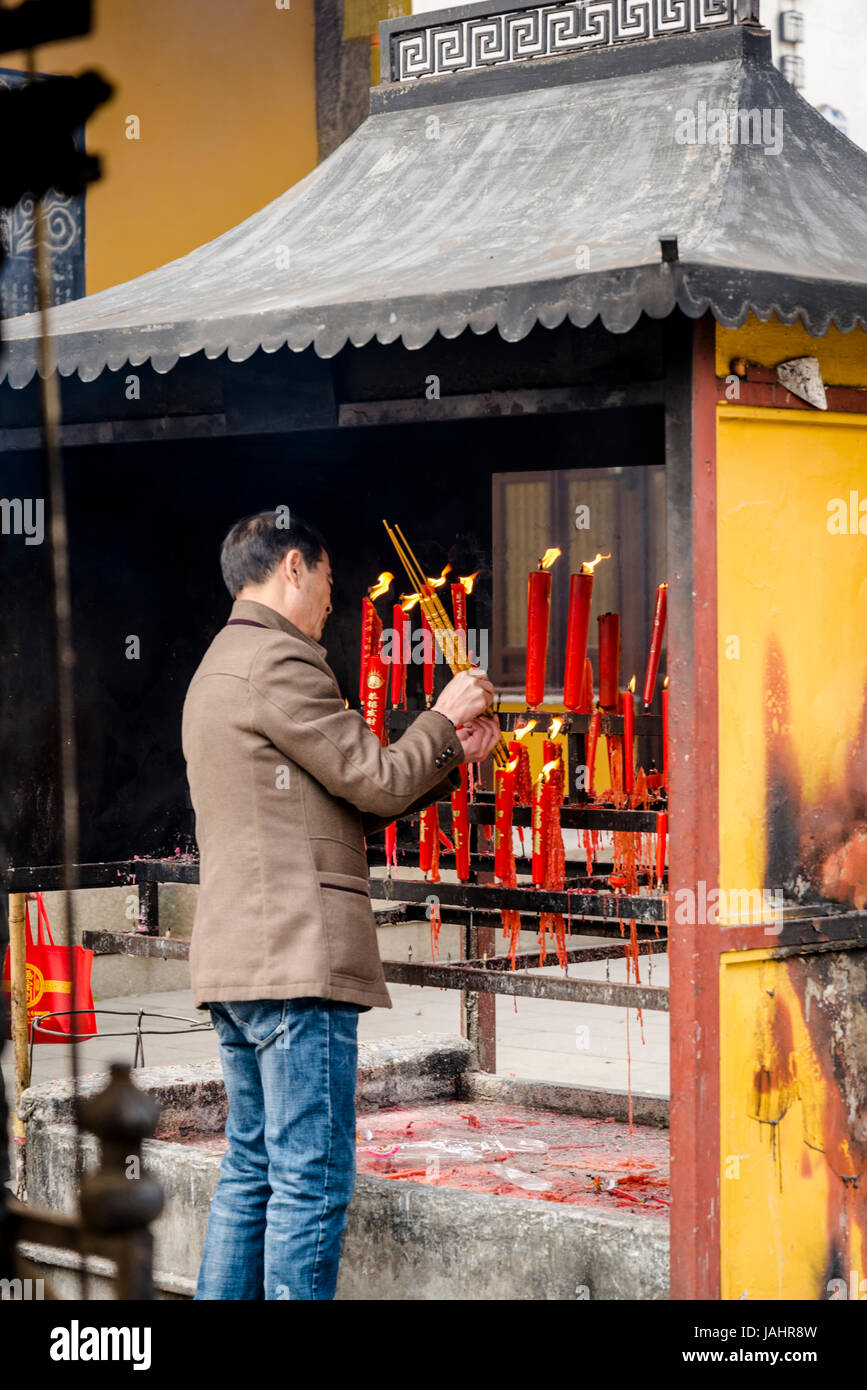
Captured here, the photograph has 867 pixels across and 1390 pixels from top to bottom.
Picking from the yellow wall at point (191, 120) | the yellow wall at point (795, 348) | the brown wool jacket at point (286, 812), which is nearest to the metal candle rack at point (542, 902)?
the brown wool jacket at point (286, 812)

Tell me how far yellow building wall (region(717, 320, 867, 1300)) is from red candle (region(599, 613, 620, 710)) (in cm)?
117

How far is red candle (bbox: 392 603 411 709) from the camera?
20.0ft

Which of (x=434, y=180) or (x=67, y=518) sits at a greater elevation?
(x=434, y=180)

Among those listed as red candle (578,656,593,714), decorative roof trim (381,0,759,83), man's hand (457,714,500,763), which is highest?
decorative roof trim (381,0,759,83)

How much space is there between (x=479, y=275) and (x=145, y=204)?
7.76 m

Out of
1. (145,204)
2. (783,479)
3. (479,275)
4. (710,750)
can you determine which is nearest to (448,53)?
(479,275)

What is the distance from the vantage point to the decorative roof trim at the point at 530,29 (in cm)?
499

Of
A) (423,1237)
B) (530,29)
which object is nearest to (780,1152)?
A: (423,1237)

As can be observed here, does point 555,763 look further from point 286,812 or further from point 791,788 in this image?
point 286,812

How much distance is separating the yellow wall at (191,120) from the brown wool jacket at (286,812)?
7.45 m

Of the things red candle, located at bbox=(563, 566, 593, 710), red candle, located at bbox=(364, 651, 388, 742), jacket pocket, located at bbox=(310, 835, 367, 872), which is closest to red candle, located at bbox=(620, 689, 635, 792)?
red candle, located at bbox=(563, 566, 593, 710)

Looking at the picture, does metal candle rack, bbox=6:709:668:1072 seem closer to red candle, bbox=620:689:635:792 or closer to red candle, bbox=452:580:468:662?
red candle, bbox=620:689:635:792

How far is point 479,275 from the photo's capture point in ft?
13.9
